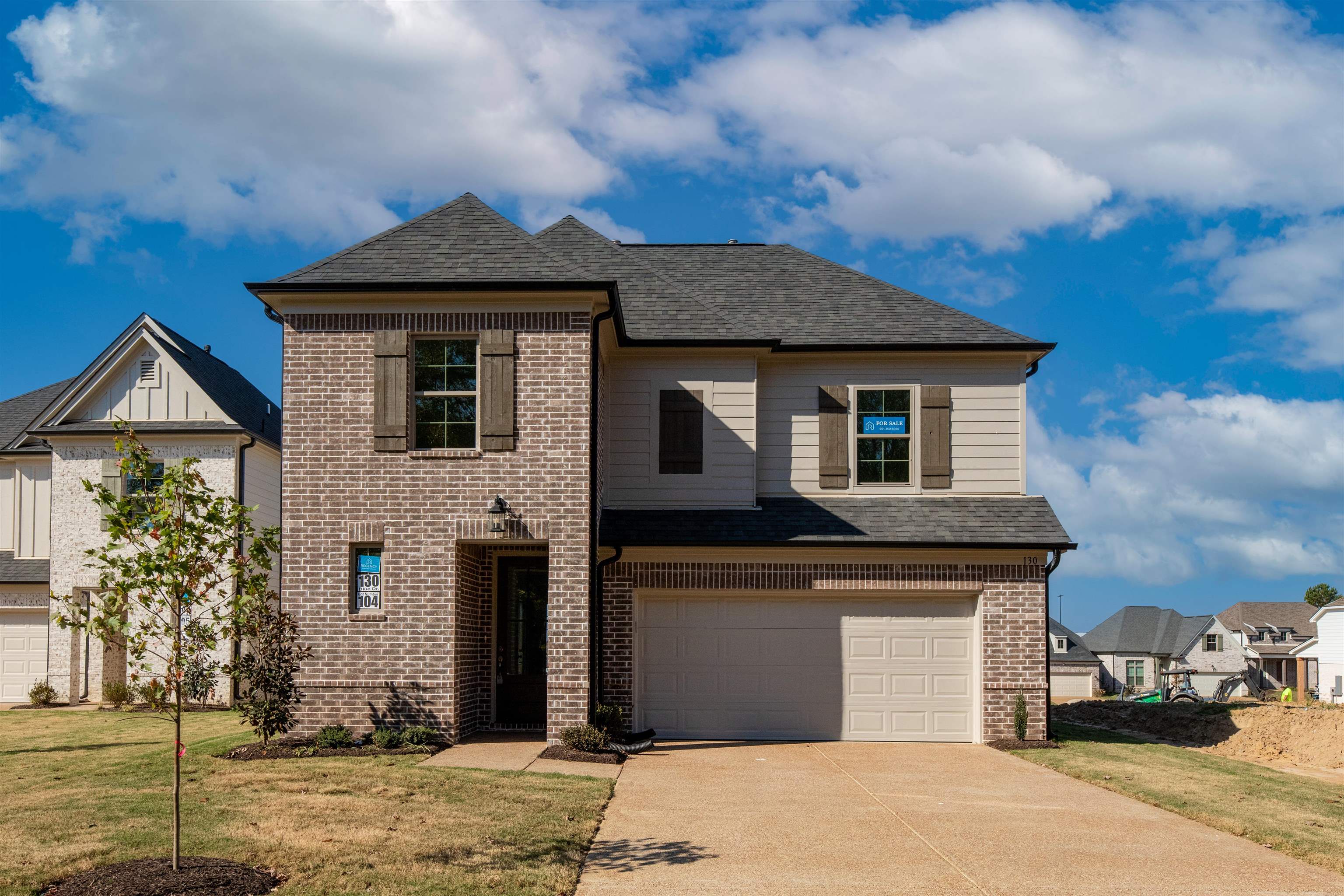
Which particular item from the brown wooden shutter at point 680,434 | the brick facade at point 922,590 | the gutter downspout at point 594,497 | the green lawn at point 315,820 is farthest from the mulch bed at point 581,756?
the brown wooden shutter at point 680,434

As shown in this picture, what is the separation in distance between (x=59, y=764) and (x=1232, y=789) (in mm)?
13061

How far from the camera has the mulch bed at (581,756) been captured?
12539 mm

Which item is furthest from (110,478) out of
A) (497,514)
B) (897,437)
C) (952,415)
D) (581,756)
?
(952,415)

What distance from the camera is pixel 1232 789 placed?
12047mm

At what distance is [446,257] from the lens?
14070mm

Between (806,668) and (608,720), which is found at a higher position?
(806,668)

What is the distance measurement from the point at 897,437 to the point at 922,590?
252 centimetres

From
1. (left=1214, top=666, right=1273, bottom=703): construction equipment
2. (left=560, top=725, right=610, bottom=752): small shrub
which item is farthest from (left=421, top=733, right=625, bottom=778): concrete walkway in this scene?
(left=1214, top=666, right=1273, bottom=703): construction equipment

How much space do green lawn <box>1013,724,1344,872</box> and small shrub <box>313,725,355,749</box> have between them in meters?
8.45

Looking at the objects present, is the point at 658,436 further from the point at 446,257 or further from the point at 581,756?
the point at 581,756

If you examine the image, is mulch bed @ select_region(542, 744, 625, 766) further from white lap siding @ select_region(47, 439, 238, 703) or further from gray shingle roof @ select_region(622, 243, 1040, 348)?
white lap siding @ select_region(47, 439, 238, 703)

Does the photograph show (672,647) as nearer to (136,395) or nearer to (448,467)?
(448,467)

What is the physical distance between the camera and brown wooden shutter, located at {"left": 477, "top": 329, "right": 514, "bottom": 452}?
44.4ft

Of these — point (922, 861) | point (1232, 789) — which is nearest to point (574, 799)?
point (922, 861)
